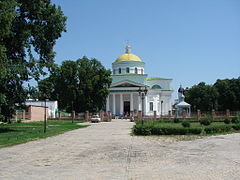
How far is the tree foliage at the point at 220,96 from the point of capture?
221 feet

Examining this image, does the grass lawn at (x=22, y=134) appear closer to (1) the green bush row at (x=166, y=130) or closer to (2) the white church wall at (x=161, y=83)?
(1) the green bush row at (x=166, y=130)

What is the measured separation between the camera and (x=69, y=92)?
175 ft

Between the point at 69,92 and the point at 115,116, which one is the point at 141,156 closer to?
the point at 69,92

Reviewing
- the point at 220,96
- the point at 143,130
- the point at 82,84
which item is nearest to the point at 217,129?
the point at 143,130

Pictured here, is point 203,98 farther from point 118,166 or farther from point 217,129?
point 118,166

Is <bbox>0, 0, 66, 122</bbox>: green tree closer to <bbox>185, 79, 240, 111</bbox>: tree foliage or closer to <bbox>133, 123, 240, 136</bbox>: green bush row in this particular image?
<bbox>133, 123, 240, 136</bbox>: green bush row

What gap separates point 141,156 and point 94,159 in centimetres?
176

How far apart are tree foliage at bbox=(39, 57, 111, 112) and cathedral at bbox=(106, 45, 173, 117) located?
6470 mm

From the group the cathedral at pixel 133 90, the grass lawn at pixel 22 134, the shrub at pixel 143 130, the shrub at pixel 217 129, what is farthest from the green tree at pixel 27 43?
the cathedral at pixel 133 90

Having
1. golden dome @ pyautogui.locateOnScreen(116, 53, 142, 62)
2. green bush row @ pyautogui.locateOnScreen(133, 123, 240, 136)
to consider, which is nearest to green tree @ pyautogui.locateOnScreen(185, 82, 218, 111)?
golden dome @ pyautogui.locateOnScreen(116, 53, 142, 62)

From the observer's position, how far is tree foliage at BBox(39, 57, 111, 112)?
5347 centimetres

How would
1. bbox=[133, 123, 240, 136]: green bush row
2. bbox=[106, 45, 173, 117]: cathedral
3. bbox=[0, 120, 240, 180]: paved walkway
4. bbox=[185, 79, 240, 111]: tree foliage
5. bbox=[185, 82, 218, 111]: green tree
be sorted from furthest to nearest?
bbox=[185, 82, 218, 111]: green tree → bbox=[185, 79, 240, 111]: tree foliage → bbox=[106, 45, 173, 117]: cathedral → bbox=[133, 123, 240, 136]: green bush row → bbox=[0, 120, 240, 180]: paved walkway

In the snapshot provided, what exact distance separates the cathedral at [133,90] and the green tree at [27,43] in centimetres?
3686

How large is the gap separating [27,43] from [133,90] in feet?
132
